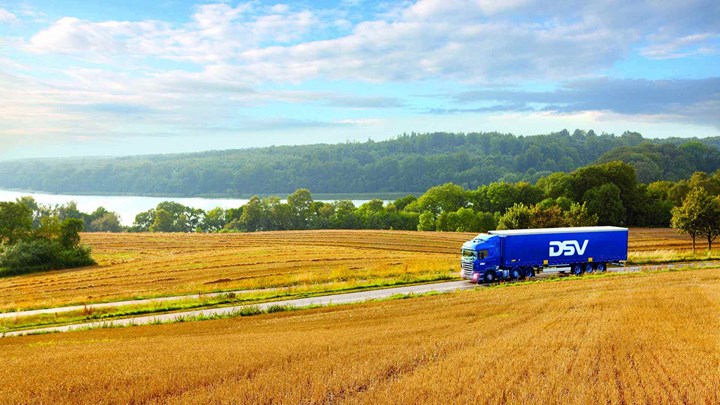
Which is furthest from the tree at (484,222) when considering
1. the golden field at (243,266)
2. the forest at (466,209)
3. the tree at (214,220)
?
the tree at (214,220)

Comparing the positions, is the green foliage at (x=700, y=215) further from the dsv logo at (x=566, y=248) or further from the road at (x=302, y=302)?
Answer: the road at (x=302, y=302)

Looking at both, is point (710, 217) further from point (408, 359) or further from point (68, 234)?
point (68, 234)

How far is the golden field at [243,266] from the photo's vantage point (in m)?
42.9

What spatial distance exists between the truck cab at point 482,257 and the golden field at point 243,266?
138 inches

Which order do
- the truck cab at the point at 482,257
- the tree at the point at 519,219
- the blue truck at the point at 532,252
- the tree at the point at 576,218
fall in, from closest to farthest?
the truck cab at the point at 482,257 < the blue truck at the point at 532,252 < the tree at the point at 519,219 < the tree at the point at 576,218

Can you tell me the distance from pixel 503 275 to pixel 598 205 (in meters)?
60.0

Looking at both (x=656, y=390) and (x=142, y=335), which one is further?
(x=142, y=335)

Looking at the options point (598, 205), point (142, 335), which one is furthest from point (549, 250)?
point (598, 205)

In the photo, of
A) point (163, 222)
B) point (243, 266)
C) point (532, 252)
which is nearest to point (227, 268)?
point (243, 266)

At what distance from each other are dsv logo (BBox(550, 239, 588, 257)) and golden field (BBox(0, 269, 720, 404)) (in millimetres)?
16587

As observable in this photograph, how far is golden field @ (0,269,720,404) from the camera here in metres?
11.6

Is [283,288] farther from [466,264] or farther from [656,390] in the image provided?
[656,390]

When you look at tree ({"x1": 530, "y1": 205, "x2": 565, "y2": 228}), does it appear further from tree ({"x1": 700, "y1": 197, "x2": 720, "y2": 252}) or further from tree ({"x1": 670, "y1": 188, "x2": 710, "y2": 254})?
tree ({"x1": 700, "y1": 197, "x2": 720, "y2": 252})

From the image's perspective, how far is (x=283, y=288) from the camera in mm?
40625
